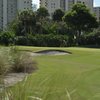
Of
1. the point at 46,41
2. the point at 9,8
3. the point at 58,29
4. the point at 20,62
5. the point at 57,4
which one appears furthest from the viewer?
the point at 57,4

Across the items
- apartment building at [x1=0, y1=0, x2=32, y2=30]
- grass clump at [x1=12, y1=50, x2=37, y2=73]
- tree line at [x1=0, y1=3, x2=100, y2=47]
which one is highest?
apartment building at [x1=0, y1=0, x2=32, y2=30]

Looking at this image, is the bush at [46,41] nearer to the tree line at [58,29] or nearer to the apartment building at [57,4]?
the tree line at [58,29]

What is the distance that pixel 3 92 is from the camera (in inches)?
149

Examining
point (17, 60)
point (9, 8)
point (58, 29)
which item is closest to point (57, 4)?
point (9, 8)

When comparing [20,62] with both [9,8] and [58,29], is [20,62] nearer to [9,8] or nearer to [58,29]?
[58,29]

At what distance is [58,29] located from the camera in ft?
207

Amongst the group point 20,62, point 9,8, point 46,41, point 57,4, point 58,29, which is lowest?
point 20,62

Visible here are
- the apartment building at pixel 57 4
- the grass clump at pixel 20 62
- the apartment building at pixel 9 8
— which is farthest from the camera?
the apartment building at pixel 57 4

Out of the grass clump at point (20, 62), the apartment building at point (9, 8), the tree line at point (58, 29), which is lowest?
the grass clump at point (20, 62)

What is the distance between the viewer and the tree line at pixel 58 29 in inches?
1606

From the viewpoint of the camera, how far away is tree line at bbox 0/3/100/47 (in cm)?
4078

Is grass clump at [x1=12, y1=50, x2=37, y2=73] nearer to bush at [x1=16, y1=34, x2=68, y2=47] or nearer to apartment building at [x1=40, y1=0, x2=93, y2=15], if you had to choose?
bush at [x1=16, y1=34, x2=68, y2=47]

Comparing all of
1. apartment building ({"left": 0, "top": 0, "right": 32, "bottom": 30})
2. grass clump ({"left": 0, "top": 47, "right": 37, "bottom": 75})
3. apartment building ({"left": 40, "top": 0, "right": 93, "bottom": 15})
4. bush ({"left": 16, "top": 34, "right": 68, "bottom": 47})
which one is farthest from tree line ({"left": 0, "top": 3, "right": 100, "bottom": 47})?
apartment building ({"left": 40, "top": 0, "right": 93, "bottom": 15})

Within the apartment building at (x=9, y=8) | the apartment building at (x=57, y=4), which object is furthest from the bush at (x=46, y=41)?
the apartment building at (x=57, y=4)
